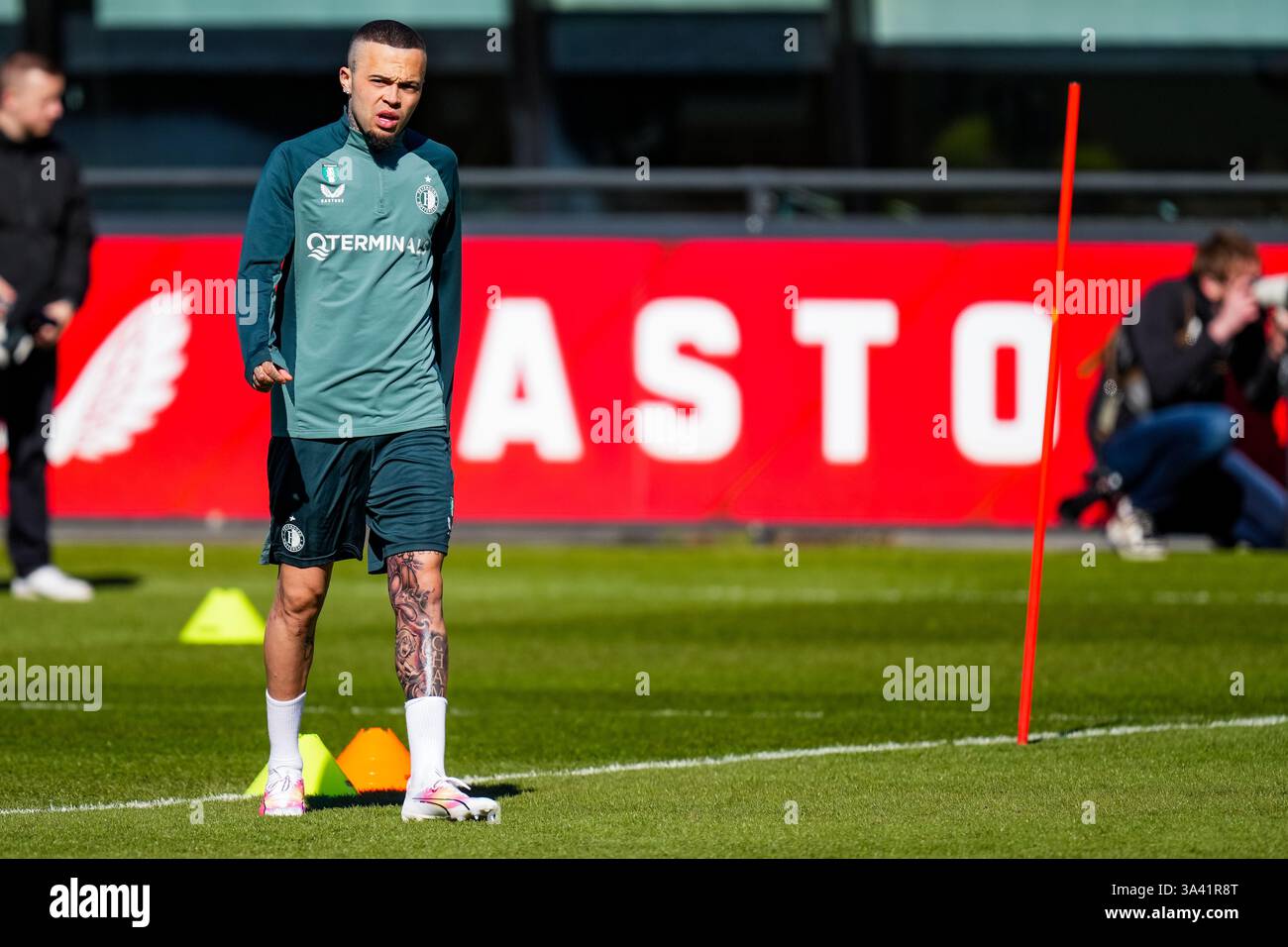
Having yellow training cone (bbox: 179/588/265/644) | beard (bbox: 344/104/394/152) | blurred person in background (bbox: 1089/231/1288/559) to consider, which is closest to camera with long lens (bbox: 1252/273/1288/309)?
blurred person in background (bbox: 1089/231/1288/559)

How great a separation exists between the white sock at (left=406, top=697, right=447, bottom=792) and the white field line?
74 cm

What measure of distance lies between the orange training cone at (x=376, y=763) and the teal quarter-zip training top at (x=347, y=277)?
1.18 meters

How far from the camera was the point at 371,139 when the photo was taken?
6.59 meters

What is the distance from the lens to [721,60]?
1978 cm

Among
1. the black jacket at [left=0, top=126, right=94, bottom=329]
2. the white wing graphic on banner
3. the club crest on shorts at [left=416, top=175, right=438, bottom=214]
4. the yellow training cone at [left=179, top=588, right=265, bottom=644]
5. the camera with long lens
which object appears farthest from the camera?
the white wing graphic on banner

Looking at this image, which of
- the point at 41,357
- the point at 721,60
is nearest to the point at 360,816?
the point at 41,357

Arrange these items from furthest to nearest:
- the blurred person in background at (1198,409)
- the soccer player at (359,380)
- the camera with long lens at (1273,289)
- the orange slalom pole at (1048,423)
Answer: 1. the camera with long lens at (1273,289)
2. the blurred person in background at (1198,409)
3. the orange slalom pole at (1048,423)
4. the soccer player at (359,380)

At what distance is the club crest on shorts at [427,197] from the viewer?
6645 mm

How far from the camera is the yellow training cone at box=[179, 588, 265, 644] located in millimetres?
11422

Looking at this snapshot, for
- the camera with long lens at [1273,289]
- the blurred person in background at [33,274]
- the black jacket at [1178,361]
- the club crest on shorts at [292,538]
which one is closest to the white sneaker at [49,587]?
the blurred person in background at [33,274]

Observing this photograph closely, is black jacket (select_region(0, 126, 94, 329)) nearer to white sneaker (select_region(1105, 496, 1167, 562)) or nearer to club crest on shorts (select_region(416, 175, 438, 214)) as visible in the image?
club crest on shorts (select_region(416, 175, 438, 214))
